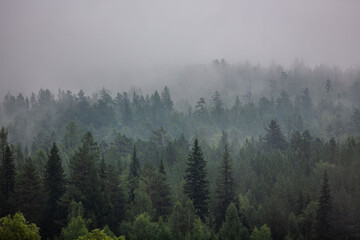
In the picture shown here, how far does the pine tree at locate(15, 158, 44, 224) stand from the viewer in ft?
162

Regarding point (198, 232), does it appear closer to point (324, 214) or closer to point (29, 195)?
point (324, 214)

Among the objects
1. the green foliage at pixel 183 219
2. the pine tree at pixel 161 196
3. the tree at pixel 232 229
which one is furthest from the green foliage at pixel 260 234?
the pine tree at pixel 161 196

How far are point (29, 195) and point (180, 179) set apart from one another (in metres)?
36.5

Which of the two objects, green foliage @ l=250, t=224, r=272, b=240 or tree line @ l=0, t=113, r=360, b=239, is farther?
green foliage @ l=250, t=224, r=272, b=240

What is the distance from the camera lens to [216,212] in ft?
196

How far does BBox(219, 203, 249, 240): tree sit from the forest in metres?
0.15

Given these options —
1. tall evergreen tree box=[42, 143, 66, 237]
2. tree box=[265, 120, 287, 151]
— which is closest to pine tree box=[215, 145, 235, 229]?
tall evergreen tree box=[42, 143, 66, 237]

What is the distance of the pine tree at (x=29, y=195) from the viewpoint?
162ft

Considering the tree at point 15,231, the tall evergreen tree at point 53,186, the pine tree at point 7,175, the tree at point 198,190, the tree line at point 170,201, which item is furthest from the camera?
the pine tree at point 7,175

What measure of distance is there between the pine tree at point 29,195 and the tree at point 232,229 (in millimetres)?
26318

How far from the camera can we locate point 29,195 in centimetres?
5059

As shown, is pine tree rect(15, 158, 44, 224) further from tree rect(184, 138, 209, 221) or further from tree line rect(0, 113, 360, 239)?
A: tree rect(184, 138, 209, 221)

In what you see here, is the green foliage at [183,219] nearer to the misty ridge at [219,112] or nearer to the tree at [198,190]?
the tree at [198,190]

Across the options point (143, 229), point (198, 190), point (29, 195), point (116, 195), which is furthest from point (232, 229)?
point (29, 195)
